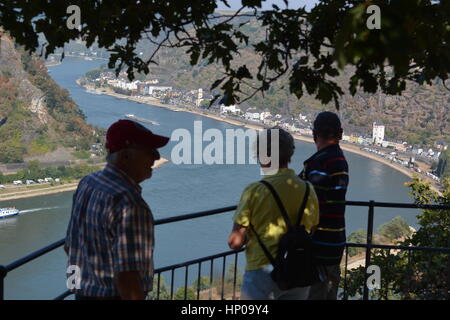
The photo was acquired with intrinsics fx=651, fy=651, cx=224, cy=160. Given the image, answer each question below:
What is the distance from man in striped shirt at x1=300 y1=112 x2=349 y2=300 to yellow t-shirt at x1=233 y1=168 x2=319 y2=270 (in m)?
0.29

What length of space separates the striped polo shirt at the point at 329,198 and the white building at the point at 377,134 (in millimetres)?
57684

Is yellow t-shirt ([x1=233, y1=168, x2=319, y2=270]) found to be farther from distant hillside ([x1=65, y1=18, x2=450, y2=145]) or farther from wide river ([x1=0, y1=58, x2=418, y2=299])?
distant hillside ([x1=65, y1=18, x2=450, y2=145])

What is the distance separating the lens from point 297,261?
2.09 m

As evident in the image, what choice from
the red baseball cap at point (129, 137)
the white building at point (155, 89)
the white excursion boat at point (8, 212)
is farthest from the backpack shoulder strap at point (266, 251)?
the white building at point (155, 89)

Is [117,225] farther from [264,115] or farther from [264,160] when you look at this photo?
[264,115]

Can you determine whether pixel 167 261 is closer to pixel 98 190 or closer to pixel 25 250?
pixel 25 250

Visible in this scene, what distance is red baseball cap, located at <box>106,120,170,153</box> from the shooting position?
174cm

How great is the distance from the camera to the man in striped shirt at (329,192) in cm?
241

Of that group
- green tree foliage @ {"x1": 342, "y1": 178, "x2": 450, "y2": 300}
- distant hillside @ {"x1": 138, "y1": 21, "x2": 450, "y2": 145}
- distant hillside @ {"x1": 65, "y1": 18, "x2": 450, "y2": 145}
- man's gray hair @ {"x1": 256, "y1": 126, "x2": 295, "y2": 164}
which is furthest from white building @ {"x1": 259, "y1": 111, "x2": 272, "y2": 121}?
man's gray hair @ {"x1": 256, "y1": 126, "x2": 295, "y2": 164}

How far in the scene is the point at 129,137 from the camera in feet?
5.70

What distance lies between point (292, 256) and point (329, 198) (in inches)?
15.9

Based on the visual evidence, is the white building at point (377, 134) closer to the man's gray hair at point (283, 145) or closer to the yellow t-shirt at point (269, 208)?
the man's gray hair at point (283, 145)

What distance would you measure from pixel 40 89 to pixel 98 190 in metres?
59.3
